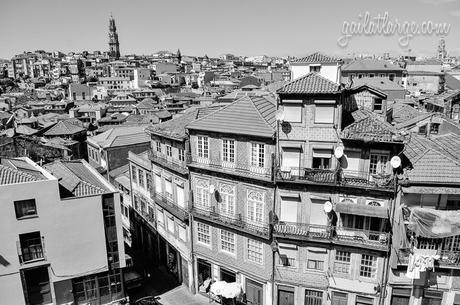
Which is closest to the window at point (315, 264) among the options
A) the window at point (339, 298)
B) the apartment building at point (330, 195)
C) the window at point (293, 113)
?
the apartment building at point (330, 195)

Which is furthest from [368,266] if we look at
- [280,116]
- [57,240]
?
[57,240]

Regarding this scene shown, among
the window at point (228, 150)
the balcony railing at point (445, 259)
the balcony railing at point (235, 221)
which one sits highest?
the window at point (228, 150)

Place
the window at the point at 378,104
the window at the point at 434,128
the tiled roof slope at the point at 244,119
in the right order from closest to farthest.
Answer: the tiled roof slope at the point at 244,119 < the window at the point at 378,104 < the window at the point at 434,128

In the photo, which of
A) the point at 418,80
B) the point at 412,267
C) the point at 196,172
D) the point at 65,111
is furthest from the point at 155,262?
the point at 418,80

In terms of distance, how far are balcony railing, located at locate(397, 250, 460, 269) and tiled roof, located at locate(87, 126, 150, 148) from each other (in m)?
39.2

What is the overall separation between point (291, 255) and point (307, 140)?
9744 millimetres

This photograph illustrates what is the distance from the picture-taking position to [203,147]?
31.6m

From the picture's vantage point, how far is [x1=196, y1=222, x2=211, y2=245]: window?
33.0 metres

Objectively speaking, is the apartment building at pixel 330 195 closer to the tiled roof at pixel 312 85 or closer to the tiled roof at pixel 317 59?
the tiled roof at pixel 312 85

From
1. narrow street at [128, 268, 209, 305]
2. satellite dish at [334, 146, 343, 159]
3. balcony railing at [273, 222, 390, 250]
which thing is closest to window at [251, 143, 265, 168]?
balcony railing at [273, 222, 390, 250]

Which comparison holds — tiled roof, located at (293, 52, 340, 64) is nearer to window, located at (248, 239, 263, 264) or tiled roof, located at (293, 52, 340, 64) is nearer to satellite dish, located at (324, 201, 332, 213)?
satellite dish, located at (324, 201, 332, 213)

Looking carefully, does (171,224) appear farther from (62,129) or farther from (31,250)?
(62,129)

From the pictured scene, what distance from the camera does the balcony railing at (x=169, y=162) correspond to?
3390 cm

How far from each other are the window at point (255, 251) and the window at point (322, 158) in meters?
8.40
